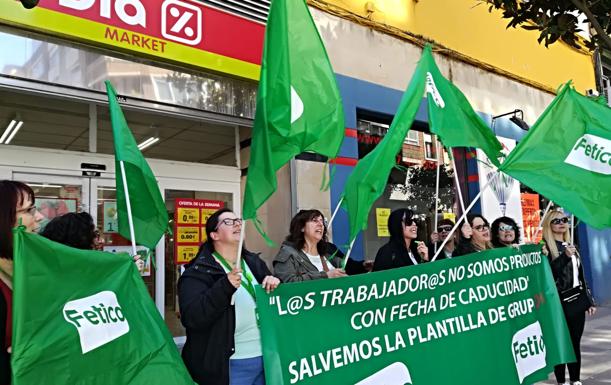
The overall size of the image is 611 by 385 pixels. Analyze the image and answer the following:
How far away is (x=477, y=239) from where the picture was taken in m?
5.02

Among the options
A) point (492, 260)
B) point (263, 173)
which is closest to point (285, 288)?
point (263, 173)

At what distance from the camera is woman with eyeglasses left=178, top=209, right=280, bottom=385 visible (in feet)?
9.15

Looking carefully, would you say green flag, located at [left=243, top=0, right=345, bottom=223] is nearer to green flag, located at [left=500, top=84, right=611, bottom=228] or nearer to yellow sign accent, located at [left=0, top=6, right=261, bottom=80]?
green flag, located at [left=500, top=84, right=611, bottom=228]

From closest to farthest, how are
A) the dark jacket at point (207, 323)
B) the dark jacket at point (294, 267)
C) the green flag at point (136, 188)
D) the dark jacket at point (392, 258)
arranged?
the dark jacket at point (207, 323) < the green flag at point (136, 188) < the dark jacket at point (294, 267) < the dark jacket at point (392, 258)

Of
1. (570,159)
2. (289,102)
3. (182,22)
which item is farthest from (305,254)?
(182,22)

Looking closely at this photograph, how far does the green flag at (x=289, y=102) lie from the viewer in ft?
9.25

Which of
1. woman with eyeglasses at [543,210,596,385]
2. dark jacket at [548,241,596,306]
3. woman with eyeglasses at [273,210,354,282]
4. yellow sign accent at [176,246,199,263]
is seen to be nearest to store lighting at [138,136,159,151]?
yellow sign accent at [176,246,199,263]

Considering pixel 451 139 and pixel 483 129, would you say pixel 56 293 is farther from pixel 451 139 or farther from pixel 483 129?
pixel 483 129

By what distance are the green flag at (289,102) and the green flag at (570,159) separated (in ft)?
5.04

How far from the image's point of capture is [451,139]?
4078mm

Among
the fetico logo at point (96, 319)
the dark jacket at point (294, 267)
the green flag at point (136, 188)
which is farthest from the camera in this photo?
the dark jacket at point (294, 267)

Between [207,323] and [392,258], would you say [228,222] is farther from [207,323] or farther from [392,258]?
[392,258]

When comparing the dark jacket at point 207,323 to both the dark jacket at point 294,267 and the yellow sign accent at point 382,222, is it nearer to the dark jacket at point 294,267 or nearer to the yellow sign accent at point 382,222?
the dark jacket at point 294,267

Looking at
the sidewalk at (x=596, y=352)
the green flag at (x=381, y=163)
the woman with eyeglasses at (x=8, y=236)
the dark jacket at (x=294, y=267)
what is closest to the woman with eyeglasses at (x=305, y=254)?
the dark jacket at (x=294, y=267)
